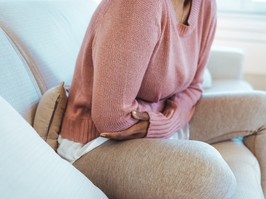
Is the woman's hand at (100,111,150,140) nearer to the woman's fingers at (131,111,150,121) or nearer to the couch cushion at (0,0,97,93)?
the woman's fingers at (131,111,150,121)

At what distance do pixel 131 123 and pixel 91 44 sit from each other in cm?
21

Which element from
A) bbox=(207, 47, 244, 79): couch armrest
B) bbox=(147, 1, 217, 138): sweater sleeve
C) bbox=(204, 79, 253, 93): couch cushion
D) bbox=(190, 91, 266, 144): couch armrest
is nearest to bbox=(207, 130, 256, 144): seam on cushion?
bbox=(190, 91, 266, 144): couch armrest

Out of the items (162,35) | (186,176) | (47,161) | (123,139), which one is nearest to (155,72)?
(162,35)

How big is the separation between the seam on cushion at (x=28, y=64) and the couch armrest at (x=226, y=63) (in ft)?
3.48

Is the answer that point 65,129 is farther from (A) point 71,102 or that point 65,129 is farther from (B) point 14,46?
(B) point 14,46

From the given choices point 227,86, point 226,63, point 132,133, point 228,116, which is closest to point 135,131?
point 132,133

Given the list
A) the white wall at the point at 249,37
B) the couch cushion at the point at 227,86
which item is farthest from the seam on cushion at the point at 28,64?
the white wall at the point at 249,37

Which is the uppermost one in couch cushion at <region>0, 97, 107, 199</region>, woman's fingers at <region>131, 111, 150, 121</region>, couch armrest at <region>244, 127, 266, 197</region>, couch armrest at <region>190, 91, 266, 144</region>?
couch cushion at <region>0, 97, 107, 199</region>

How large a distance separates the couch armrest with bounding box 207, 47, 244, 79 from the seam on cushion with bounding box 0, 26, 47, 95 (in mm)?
1061

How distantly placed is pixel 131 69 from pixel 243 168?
0.42 meters

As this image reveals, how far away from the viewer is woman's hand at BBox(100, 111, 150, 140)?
82cm

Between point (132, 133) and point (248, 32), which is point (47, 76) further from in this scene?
point (248, 32)

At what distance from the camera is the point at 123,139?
828 millimetres

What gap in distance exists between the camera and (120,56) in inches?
30.1
